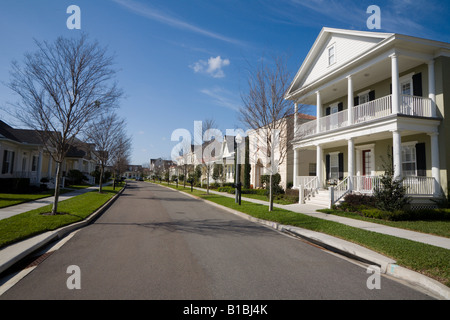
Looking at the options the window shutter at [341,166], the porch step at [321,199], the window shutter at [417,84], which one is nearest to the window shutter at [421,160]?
the window shutter at [417,84]

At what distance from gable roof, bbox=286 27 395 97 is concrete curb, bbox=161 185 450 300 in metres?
8.23

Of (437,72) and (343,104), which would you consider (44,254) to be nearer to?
(437,72)

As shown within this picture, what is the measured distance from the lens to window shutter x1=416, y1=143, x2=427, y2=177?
544 inches

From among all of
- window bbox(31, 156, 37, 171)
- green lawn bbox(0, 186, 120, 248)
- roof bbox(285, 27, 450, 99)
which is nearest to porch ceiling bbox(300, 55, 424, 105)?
roof bbox(285, 27, 450, 99)

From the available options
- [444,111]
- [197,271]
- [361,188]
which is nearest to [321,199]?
[361,188]

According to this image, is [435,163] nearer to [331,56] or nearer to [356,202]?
[356,202]

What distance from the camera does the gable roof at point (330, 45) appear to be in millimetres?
15039

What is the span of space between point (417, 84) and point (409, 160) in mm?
4026

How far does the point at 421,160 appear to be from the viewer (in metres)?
14.0

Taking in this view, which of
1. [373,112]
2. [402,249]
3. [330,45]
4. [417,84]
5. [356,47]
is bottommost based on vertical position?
[402,249]

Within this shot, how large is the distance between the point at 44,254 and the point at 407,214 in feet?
41.9

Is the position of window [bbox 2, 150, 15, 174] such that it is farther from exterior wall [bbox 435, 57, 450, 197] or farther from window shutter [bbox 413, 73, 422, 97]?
exterior wall [bbox 435, 57, 450, 197]

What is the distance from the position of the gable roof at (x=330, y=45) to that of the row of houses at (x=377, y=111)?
0.06 metres
